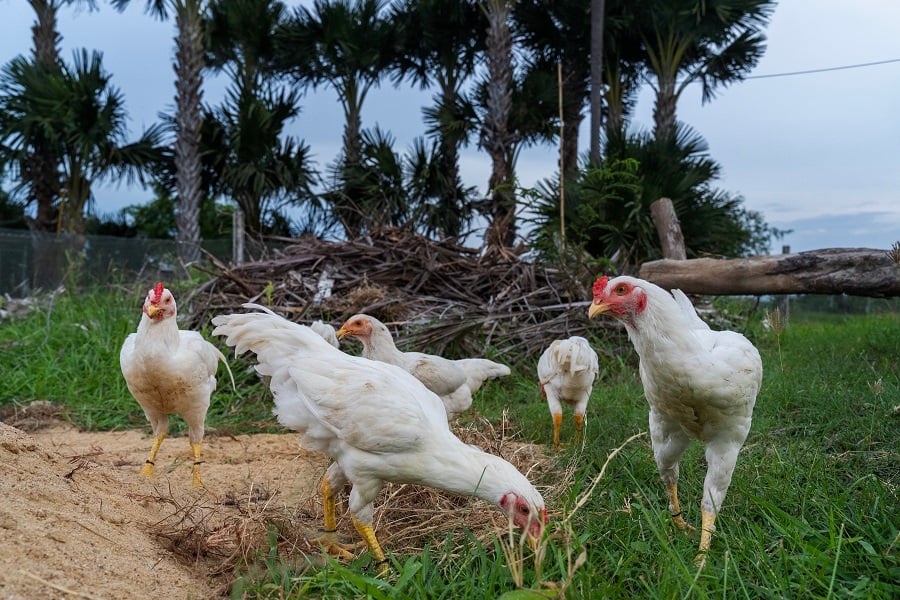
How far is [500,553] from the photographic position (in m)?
2.35

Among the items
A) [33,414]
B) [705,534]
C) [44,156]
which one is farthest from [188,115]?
[705,534]

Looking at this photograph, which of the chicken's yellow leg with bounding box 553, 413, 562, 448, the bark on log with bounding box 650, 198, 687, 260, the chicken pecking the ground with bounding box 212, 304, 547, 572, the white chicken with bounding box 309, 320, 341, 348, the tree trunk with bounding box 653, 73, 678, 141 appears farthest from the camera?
the tree trunk with bounding box 653, 73, 678, 141

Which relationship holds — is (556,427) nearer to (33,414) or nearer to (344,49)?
(33,414)

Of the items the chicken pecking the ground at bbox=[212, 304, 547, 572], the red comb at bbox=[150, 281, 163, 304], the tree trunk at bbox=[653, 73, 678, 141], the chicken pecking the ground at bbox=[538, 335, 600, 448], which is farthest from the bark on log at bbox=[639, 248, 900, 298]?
the tree trunk at bbox=[653, 73, 678, 141]

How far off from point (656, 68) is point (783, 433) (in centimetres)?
1517

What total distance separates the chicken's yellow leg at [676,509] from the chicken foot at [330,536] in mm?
1453

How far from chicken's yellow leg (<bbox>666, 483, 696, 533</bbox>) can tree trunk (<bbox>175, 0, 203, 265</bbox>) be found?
13.7m

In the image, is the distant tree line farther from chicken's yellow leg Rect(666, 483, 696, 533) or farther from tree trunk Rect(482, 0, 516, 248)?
chicken's yellow leg Rect(666, 483, 696, 533)

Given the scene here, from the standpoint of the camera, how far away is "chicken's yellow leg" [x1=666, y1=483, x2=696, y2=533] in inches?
115

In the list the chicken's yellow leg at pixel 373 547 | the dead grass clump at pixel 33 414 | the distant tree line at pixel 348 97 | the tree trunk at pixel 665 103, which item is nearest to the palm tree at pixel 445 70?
the distant tree line at pixel 348 97

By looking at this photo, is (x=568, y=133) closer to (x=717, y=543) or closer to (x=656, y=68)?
(x=656, y=68)

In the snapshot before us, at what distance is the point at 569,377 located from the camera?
4859 millimetres

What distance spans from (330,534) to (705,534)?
1583mm

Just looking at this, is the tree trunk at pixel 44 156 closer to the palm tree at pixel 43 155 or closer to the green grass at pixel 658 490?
the palm tree at pixel 43 155
